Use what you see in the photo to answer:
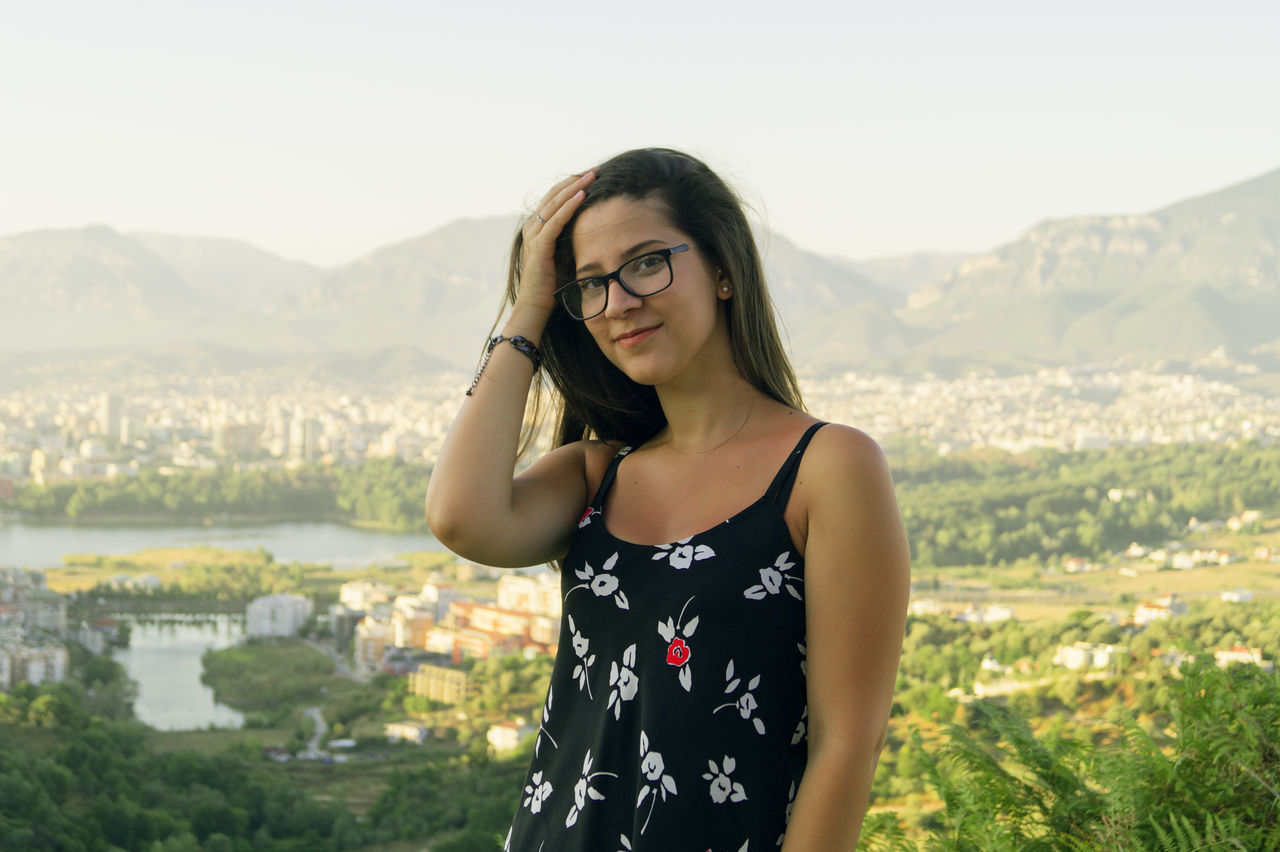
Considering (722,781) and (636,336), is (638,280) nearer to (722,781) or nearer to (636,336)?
(636,336)

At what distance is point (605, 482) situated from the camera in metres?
0.97

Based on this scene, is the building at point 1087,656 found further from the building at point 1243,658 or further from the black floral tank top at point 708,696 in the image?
the black floral tank top at point 708,696

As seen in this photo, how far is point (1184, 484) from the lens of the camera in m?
22.2

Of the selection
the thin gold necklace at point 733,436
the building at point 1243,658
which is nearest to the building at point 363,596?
the building at point 1243,658

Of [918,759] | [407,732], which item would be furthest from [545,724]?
[407,732]

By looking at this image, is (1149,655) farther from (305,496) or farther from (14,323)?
(14,323)

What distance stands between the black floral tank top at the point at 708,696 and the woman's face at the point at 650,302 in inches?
5.3

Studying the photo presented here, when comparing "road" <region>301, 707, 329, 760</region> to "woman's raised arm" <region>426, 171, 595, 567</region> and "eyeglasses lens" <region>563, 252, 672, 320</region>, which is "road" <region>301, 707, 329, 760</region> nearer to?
"woman's raised arm" <region>426, 171, 595, 567</region>

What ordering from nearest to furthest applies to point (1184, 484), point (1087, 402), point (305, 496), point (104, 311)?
1. point (1184, 484)
2. point (305, 496)
3. point (1087, 402)
4. point (104, 311)

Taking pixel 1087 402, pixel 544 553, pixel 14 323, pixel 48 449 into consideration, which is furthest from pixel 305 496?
pixel 544 553

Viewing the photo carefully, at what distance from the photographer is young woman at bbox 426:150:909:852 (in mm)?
788

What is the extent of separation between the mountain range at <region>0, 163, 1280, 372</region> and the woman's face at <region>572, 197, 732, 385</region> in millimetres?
35596

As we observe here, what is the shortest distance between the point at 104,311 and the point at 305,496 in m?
21.8

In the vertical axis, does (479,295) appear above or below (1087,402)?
above
